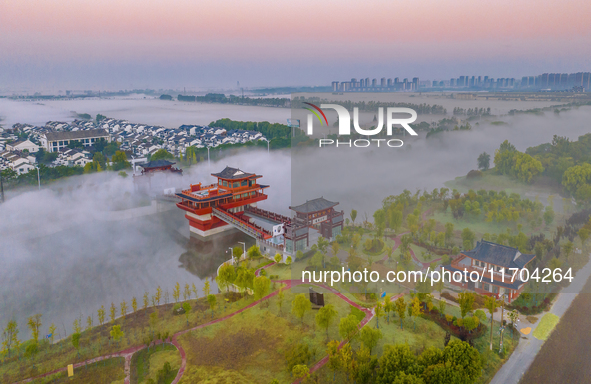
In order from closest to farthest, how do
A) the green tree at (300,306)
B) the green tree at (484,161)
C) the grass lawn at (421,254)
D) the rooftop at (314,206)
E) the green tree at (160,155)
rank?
the green tree at (300,306) → the grass lawn at (421,254) → the rooftop at (314,206) → the green tree at (484,161) → the green tree at (160,155)

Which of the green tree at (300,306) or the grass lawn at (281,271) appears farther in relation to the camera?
the grass lawn at (281,271)

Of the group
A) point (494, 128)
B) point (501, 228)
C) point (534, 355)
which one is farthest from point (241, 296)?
point (494, 128)

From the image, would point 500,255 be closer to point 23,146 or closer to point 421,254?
point 421,254

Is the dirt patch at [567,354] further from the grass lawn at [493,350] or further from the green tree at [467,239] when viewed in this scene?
the green tree at [467,239]

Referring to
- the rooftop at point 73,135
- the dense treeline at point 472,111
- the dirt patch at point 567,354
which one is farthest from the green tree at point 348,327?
the rooftop at point 73,135

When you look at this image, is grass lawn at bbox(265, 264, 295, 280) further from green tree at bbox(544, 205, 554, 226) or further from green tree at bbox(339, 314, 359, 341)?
green tree at bbox(544, 205, 554, 226)

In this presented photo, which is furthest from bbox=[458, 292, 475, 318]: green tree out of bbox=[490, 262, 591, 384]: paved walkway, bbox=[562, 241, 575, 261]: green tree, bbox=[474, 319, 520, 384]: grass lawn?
bbox=[562, 241, 575, 261]: green tree
